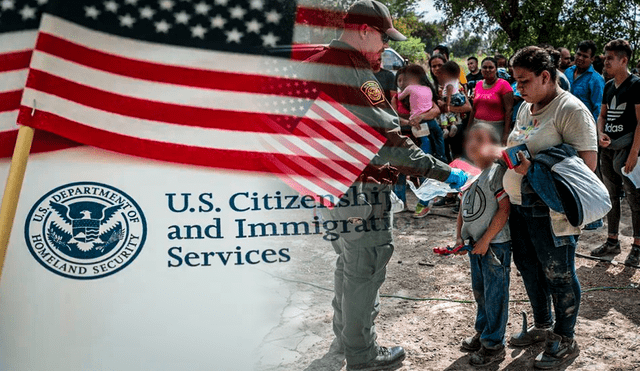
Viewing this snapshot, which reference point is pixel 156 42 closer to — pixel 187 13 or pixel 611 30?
pixel 187 13

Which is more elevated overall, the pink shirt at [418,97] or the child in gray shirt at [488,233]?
the pink shirt at [418,97]

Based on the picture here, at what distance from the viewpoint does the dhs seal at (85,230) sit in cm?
198

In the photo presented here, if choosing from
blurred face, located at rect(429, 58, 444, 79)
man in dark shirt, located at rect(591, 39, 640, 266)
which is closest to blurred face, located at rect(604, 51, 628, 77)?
man in dark shirt, located at rect(591, 39, 640, 266)

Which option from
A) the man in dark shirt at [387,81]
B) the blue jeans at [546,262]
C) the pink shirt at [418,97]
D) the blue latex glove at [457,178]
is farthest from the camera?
the pink shirt at [418,97]

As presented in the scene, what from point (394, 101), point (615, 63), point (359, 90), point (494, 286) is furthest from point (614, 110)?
point (359, 90)

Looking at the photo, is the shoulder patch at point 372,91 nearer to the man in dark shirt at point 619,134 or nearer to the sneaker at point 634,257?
the man in dark shirt at point 619,134

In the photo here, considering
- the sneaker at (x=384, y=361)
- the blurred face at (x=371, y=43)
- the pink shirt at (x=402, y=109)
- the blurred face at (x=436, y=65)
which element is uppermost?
the blurred face at (x=436, y=65)

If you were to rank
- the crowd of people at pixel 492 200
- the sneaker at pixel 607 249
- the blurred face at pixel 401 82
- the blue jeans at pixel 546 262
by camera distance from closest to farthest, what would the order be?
the crowd of people at pixel 492 200 < the blue jeans at pixel 546 262 < the sneaker at pixel 607 249 < the blurred face at pixel 401 82

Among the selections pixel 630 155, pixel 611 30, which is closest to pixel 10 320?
pixel 630 155

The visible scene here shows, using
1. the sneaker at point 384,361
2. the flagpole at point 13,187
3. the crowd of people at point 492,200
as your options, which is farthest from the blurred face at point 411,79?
the flagpole at point 13,187

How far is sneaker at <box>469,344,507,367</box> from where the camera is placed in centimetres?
319

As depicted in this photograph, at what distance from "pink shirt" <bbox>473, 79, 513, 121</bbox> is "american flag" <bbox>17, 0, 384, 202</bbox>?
4511 mm

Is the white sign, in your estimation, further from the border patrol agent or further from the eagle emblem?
the border patrol agent

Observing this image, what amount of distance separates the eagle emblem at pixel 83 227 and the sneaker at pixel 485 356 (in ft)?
6.83
